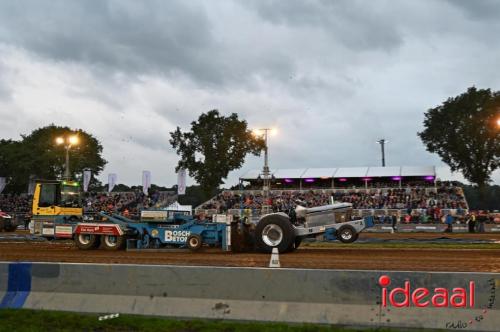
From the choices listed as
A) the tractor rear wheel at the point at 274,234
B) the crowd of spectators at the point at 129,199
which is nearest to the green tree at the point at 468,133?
the crowd of spectators at the point at 129,199

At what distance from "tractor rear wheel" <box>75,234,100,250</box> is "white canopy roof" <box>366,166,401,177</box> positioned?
134 ft

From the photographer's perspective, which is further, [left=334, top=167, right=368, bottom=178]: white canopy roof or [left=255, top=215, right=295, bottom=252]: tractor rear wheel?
[left=334, top=167, right=368, bottom=178]: white canopy roof

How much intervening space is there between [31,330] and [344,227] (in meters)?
13.0

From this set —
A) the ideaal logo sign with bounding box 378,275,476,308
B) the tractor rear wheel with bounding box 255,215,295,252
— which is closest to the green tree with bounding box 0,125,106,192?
the tractor rear wheel with bounding box 255,215,295,252

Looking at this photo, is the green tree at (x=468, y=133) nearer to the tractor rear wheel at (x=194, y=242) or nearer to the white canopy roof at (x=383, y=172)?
the white canopy roof at (x=383, y=172)

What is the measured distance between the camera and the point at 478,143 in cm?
5269

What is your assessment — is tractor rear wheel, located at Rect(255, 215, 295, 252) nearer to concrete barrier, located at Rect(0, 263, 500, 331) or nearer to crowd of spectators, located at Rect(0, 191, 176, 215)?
concrete barrier, located at Rect(0, 263, 500, 331)

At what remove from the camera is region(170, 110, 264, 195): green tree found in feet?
189

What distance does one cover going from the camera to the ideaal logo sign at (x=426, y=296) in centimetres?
591

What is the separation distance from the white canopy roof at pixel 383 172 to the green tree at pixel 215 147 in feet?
43.7

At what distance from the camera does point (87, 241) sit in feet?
52.2

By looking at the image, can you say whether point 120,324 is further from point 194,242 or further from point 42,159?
point 42,159

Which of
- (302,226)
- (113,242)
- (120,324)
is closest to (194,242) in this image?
(113,242)

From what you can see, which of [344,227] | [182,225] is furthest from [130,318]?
[344,227]
